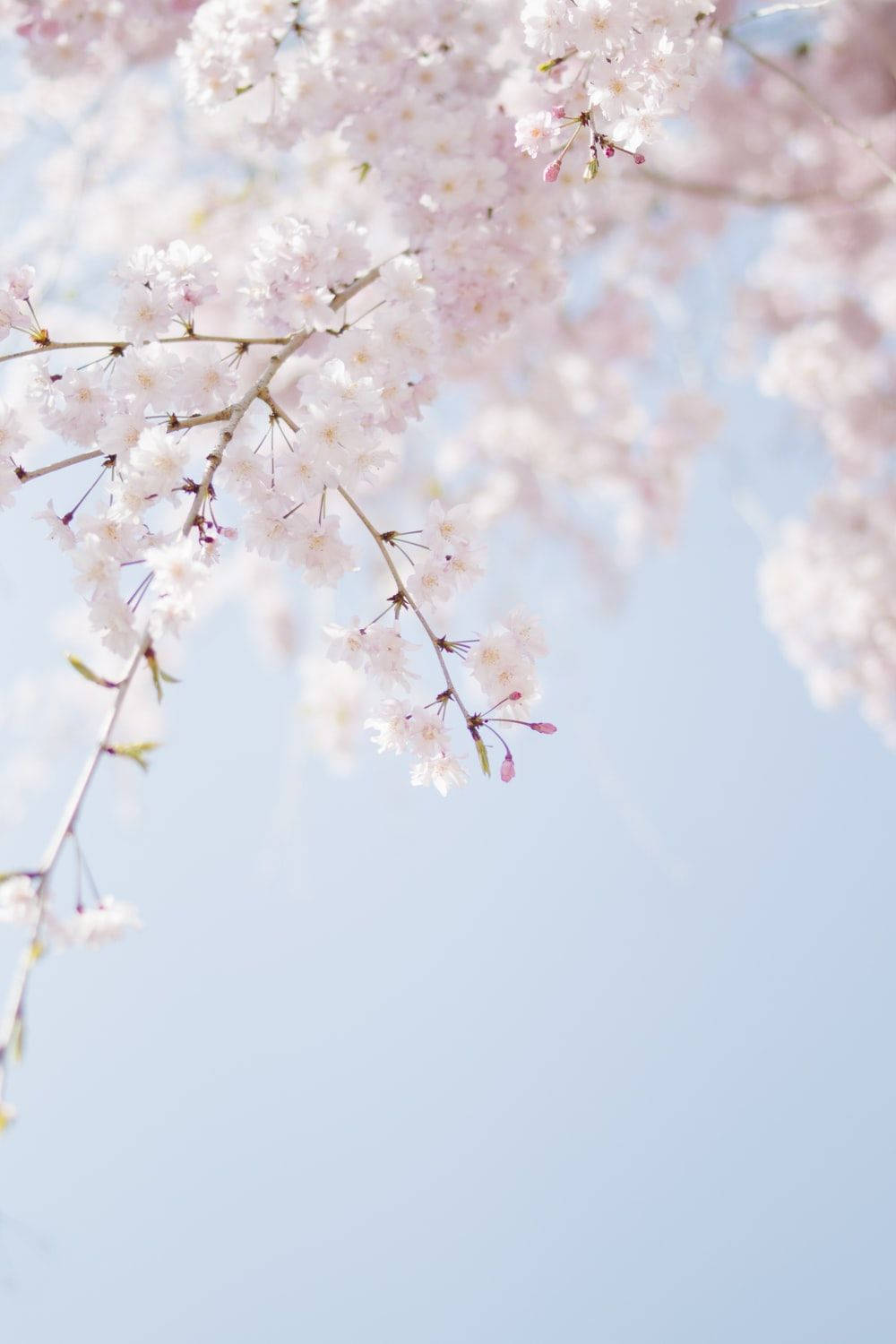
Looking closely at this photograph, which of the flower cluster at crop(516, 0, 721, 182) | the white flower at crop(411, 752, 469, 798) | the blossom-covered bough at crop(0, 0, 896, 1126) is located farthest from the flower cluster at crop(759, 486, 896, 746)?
the white flower at crop(411, 752, 469, 798)

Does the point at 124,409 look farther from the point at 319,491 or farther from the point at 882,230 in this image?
the point at 882,230

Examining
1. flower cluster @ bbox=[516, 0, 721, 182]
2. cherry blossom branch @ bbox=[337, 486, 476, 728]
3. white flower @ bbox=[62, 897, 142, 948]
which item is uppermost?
flower cluster @ bbox=[516, 0, 721, 182]

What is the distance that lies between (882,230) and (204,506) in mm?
A: 4553

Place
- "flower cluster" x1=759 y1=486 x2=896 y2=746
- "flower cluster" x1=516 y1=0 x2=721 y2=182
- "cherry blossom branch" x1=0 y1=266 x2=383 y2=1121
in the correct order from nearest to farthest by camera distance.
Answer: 1. "cherry blossom branch" x1=0 y1=266 x2=383 y2=1121
2. "flower cluster" x1=516 y1=0 x2=721 y2=182
3. "flower cluster" x1=759 y1=486 x2=896 y2=746

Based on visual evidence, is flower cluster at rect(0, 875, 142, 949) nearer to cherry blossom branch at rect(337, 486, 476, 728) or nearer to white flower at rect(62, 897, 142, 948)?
white flower at rect(62, 897, 142, 948)

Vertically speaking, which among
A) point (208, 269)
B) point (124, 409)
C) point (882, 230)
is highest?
point (882, 230)

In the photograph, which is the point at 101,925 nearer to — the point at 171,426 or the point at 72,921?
the point at 72,921

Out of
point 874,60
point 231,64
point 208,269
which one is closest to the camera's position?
point 208,269

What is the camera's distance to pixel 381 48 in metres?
1.80

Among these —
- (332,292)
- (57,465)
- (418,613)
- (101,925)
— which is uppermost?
(332,292)

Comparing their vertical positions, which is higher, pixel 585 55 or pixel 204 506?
pixel 585 55

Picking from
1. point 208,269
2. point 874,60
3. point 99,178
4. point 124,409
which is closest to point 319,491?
point 124,409

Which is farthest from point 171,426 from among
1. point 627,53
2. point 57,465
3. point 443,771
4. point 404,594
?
point 627,53

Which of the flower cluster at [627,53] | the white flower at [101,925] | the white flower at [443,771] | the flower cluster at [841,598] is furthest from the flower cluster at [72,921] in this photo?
the flower cluster at [841,598]
